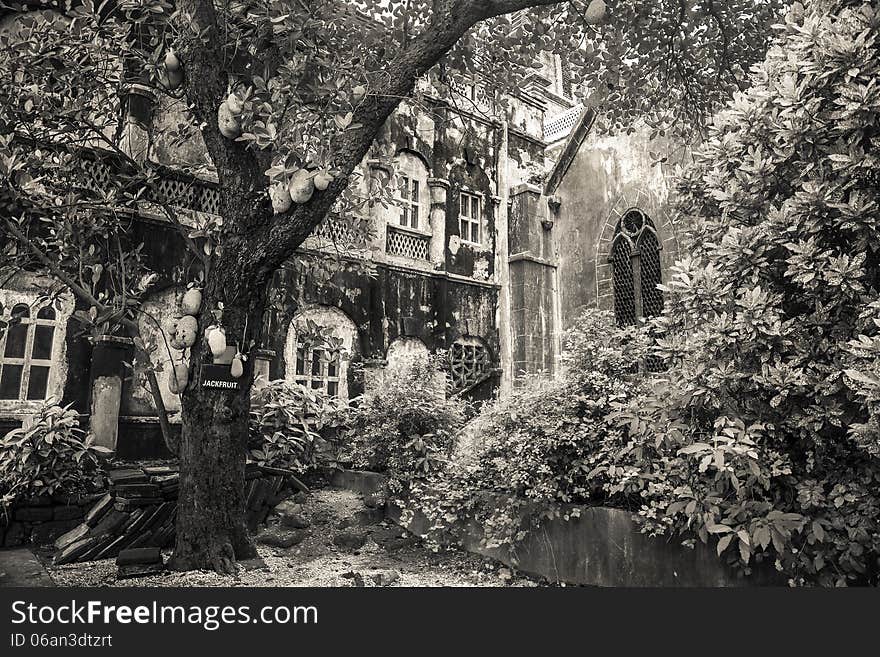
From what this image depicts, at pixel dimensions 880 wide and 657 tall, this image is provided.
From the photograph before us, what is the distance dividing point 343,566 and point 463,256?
8389 millimetres

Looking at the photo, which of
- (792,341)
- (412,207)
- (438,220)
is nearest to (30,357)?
(412,207)

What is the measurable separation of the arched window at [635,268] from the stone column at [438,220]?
3610mm

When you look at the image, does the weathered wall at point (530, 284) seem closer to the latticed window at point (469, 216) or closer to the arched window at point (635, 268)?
the latticed window at point (469, 216)

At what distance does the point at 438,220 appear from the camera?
1249cm

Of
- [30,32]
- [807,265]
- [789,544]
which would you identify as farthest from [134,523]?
[807,265]

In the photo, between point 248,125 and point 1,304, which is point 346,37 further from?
point 1,304

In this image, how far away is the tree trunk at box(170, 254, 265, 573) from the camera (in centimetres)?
465

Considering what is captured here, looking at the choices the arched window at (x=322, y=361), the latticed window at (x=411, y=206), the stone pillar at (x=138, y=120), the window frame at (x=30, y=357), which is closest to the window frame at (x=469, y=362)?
the arched window at (x=322, y=361)

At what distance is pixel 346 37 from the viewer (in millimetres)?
6906

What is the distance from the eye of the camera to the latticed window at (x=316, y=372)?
1016 centimetres

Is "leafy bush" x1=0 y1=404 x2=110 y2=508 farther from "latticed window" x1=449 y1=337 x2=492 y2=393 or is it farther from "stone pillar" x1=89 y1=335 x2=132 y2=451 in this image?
"latticed window" x1=449 y1=337 x2=492 y2=393

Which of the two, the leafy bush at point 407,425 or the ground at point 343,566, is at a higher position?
the leafy bush at point 407,425

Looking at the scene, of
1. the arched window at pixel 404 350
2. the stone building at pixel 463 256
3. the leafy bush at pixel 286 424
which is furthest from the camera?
the arched window at pixel 404 350

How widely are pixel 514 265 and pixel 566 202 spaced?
1887mm
